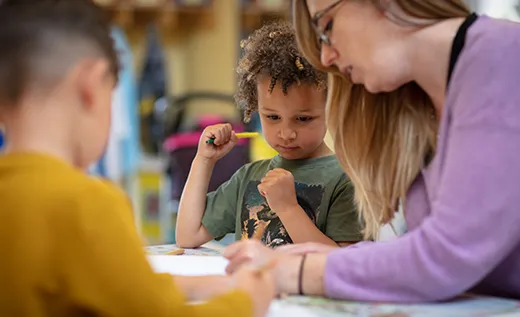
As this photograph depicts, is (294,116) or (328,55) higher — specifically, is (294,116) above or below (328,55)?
below

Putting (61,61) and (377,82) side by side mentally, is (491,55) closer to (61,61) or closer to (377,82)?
(377,82)

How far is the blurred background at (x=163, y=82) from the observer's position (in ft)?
12.0

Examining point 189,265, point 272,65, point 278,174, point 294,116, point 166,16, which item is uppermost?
point 166,16

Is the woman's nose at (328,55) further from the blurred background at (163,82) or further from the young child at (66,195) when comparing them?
the blurred background at (163,82)

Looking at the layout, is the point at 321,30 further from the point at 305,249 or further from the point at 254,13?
the point at 254,13

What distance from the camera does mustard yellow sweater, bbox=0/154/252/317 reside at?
0.64m

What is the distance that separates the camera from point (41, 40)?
721mm

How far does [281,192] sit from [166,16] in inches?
115

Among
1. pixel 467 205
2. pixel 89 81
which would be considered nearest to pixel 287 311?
pixel 467 205

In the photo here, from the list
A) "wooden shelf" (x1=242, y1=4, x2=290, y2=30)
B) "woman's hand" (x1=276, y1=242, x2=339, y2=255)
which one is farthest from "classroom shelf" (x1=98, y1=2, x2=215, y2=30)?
"woman's hand" (x1=276, y1=242, x2=339, y2=255)

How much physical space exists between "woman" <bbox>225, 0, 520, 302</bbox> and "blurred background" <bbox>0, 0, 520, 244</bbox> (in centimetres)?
238

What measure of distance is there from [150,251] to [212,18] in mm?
2970

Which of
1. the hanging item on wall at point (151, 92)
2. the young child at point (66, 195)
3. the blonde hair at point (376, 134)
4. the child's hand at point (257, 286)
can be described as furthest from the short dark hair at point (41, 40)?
the hanging item on wall at point (151, 92)

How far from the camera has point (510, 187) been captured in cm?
82
